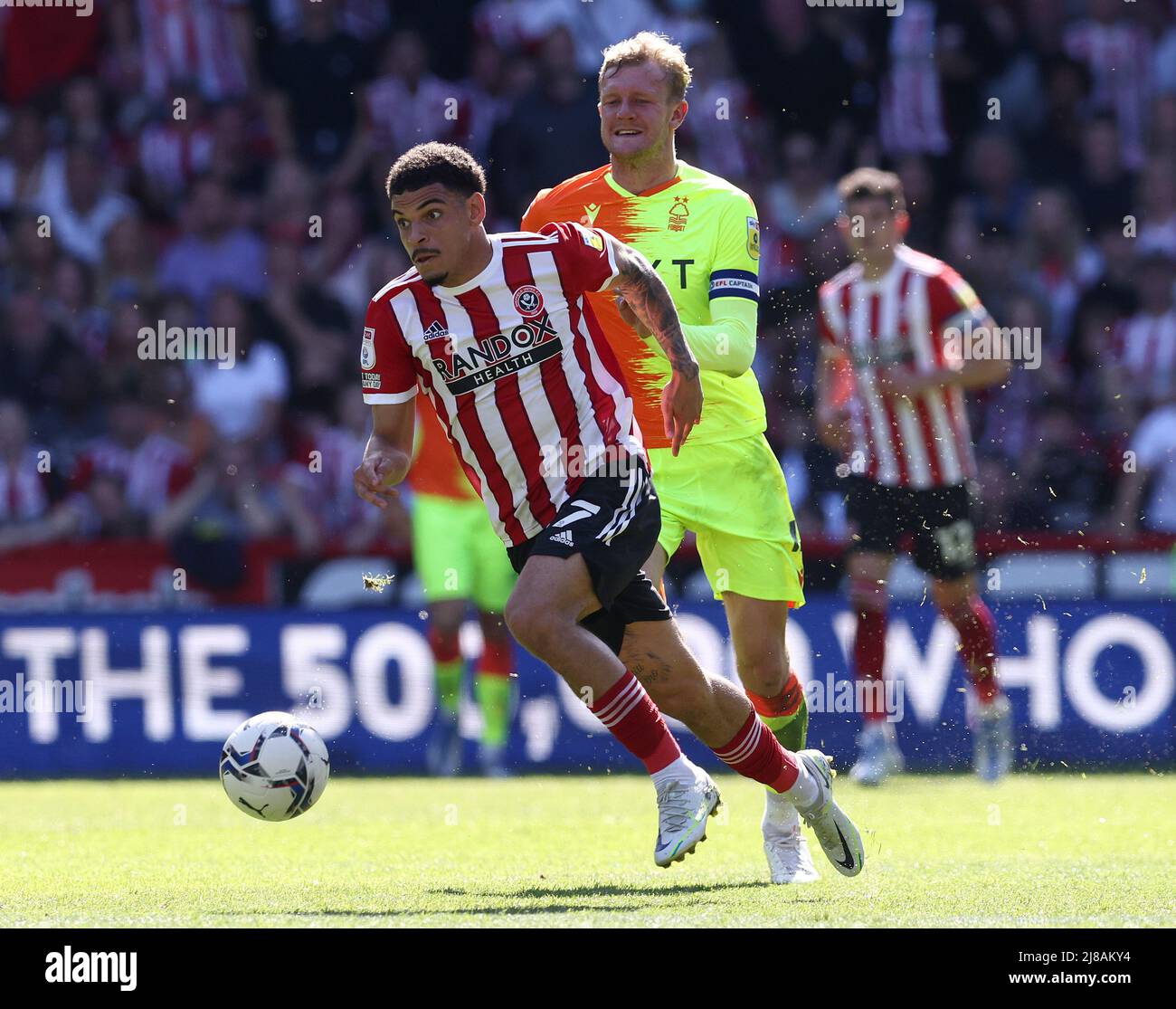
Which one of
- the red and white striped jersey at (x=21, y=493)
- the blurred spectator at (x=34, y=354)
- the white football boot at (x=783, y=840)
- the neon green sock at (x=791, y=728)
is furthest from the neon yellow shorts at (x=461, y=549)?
the white football boot at (x=783, y=840)

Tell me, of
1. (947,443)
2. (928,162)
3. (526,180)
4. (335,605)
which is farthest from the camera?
(928,162)

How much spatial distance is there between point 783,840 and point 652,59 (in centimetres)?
247

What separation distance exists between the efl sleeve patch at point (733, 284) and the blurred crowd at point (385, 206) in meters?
4.79

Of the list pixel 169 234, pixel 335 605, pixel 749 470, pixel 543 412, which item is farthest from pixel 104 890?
pixel 169 234

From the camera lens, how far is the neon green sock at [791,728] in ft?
20.9

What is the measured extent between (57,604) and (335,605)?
186 centimetres

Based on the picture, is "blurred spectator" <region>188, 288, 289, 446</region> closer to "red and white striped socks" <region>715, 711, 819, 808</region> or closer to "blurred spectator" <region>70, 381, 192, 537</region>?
"blurred spectator" <region>70, 381, 192, 537</region>

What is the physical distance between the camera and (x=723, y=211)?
6.11 metres

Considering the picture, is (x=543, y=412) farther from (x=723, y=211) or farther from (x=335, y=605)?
(x=335, y=605)

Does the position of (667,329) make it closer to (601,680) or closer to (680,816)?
(601,680)

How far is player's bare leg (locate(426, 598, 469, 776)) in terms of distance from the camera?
31.8 ft

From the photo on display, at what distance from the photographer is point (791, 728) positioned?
6.40 meters

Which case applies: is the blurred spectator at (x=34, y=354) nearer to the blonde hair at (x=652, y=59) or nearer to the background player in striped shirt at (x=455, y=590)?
the background player in striped shirt at (x=455, y=590)

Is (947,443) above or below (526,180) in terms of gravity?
below
